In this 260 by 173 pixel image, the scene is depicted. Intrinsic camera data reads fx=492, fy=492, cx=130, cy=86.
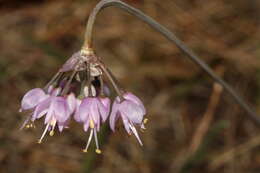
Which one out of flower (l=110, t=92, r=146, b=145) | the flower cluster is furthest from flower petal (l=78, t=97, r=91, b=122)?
flower (l=110, t=92, r=146, b=145)

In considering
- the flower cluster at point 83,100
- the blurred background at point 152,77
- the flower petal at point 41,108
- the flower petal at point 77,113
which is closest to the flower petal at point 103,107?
the flower cluster at point 83,100

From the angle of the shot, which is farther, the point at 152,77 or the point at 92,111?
the point at 152,77

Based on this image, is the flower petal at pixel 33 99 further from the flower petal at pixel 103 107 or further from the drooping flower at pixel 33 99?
the flower petal at pixel 103 107

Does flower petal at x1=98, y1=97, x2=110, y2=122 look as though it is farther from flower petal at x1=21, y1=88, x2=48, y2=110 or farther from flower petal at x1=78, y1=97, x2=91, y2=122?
flower petal at x1=21, y1=88, x2=48, y2=110

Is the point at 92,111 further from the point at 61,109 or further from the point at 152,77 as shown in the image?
the point at 152,77

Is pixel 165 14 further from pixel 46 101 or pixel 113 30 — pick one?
pixel 46 101

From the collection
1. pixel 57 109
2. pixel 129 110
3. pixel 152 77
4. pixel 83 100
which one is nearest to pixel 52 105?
pixel 57 109
